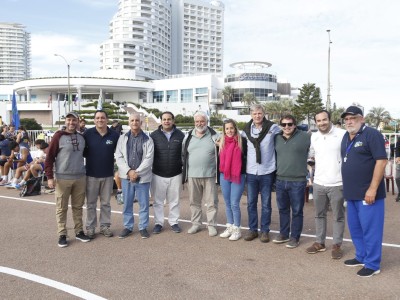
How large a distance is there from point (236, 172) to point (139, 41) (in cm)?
9989

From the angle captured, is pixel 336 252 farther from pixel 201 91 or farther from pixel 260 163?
pixel 201 91

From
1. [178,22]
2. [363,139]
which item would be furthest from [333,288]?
[178,22]

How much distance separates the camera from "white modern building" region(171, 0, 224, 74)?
128875 millimetres

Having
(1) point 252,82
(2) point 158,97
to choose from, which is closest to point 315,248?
(1) point 252,82

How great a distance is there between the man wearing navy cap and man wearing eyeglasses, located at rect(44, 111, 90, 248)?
3.72 metres

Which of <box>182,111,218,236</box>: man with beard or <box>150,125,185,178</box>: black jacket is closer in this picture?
<box>182,111,218,236</box>: man with beard

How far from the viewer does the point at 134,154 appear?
226 inches

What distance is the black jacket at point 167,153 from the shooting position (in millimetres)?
5922

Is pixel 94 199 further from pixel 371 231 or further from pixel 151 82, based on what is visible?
pixel 151 82

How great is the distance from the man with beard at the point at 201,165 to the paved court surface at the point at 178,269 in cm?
34

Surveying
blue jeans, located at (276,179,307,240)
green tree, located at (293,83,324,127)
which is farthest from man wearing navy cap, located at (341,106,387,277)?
green tree, located at (293,83,324,127)

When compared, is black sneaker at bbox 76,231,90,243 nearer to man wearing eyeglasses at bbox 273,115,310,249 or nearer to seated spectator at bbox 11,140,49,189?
man wearing eyeglasses at bbox 273,115,310,249

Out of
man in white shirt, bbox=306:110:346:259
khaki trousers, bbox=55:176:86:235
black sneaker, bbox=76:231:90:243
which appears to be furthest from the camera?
black sneaker, bbox=76:231:90:243

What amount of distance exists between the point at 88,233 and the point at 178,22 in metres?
133
